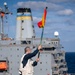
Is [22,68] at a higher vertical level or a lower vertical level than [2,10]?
lower

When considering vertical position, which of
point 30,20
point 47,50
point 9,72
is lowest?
point 9,72

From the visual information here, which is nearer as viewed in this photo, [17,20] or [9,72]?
[9,72]

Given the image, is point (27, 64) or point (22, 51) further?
point (22, 51)

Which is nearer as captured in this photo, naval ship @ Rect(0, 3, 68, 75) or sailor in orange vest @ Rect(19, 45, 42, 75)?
sailor in orange vest @ Rect(19, 45, 42, 75)

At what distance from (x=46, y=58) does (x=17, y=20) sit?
1248cm

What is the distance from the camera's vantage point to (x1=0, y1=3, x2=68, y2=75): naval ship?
60.2 metres

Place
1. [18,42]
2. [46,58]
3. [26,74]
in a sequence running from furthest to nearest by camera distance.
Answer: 1. [18,42]
2. [46,58]
3. [26,74]

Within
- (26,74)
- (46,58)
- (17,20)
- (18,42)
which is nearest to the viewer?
(26,74)

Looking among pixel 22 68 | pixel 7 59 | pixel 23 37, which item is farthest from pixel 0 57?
pixel 22 68

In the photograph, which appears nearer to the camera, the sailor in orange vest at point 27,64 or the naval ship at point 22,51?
the sailor in orange vest at point 27,64

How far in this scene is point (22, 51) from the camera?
6044 cm

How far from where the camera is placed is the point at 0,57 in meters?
61.9

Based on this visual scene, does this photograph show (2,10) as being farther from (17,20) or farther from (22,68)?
(22,68)

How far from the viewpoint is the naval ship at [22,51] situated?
197 feet
